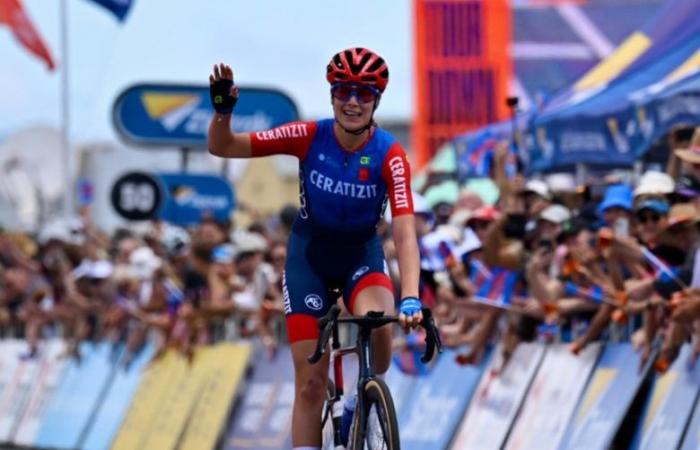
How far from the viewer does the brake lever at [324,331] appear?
976cm

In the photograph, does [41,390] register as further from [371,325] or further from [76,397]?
[371,325]

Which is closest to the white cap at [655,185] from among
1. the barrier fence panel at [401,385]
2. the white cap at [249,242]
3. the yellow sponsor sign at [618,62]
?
the barrier fence panel at [401,385]

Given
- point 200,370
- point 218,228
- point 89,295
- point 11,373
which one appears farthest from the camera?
point 11,373

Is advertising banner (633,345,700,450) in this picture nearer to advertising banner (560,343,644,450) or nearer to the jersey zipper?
advertising banner (560,343,644,450)

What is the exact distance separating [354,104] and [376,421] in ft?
5.72

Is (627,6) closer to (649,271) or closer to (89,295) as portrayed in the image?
(89,295)

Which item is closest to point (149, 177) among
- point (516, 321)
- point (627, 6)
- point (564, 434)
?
point (516, 321)

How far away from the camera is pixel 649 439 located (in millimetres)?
12414

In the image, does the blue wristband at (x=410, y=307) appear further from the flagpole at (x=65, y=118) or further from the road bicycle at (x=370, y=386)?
the flagpole at (x=65, y=118)

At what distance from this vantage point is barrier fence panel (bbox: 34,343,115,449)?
2175cm

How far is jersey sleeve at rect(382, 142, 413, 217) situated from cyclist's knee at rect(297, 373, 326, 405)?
103 cm

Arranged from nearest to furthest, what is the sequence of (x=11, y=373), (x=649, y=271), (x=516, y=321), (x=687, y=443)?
1. (x=687, y=443)
2. (x=649, y=271)
3. (x=516, y=321)
4. (x=11, y=373)

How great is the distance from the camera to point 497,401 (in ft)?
48.6

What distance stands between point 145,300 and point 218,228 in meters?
1.33
